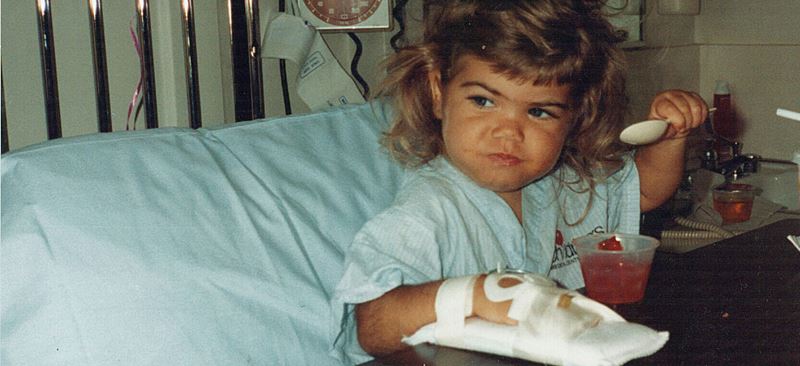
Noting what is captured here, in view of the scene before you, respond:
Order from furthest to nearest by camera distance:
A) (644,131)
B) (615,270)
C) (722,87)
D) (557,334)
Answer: (722,87), (644,131), (615,270), (557,334)

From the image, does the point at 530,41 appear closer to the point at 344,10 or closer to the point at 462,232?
the point at 462,232

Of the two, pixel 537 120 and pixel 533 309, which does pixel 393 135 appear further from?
pixel 533 309

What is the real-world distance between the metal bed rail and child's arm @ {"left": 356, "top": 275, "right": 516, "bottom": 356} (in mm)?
575

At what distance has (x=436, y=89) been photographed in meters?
1.50

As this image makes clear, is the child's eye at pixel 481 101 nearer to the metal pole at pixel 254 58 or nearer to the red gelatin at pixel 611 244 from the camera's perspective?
the red gelatin at pixel 611 244

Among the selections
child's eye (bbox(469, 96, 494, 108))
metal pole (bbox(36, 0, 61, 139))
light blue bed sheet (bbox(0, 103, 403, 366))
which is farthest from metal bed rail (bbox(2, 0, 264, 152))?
child's eye (bbox(469, 96, 494, 108))

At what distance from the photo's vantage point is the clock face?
1954 millimetres

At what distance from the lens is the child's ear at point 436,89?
1.49 metres

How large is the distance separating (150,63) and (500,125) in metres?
0.60

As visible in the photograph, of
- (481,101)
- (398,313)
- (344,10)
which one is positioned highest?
(344,10)

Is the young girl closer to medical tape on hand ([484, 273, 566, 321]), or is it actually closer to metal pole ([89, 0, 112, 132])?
medical tape on hand ([484, 273, 566, 321])

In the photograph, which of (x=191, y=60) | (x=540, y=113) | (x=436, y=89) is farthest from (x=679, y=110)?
(x=191, y=60)

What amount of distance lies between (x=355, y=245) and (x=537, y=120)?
37 cm

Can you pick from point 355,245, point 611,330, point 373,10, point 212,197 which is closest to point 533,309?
point 611,330
